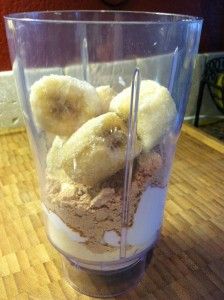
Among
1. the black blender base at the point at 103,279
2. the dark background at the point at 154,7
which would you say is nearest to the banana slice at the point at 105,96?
the black blender base at the point at 103,279

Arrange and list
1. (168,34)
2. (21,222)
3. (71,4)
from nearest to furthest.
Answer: (168,34) < (21,222) < (71,4)

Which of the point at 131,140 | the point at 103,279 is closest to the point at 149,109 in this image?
the point at 131,140

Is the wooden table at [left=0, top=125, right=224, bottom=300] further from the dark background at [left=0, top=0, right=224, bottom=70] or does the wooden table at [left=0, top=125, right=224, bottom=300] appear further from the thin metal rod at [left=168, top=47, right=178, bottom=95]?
the dark background at [left=0, top=0, right=224, bottom=70]

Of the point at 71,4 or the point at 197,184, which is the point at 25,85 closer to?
the point at 197,184

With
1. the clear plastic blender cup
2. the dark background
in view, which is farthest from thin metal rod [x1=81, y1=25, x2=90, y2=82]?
the dark background

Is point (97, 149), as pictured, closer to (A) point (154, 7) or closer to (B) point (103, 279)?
(B) point (103, 279)

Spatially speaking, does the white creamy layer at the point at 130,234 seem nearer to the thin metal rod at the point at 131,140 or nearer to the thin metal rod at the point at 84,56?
the thin metal rod at the point at 131,140

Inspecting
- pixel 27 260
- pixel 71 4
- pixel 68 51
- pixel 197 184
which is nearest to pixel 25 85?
pixel 68 51
